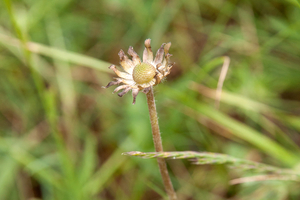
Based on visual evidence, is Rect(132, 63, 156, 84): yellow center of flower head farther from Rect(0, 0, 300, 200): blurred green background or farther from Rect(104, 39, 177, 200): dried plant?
Rect(0, 0, 300, 200): blurred green background

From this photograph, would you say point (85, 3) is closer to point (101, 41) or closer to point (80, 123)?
point (101, 41)

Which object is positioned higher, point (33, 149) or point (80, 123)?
point (80, 123)

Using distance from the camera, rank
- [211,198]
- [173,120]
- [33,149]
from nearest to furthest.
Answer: [211,198], [173,120], [33,149]

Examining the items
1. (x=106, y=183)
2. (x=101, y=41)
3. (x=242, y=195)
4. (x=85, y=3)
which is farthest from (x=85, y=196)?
(x=85, y=3)

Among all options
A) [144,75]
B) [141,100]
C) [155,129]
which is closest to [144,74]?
[144,75]

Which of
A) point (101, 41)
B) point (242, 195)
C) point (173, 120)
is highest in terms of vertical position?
point (101, 41)

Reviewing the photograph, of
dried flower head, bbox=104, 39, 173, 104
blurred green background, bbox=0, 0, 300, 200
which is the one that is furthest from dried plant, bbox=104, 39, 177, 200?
blurred green background, bbox=0, 0, 300, 200

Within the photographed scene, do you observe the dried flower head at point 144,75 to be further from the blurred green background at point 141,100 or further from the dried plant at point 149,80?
the blurred green background at point 141,100

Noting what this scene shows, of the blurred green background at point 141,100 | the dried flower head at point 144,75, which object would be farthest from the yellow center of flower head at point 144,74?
the blurred green background at point 141,100
